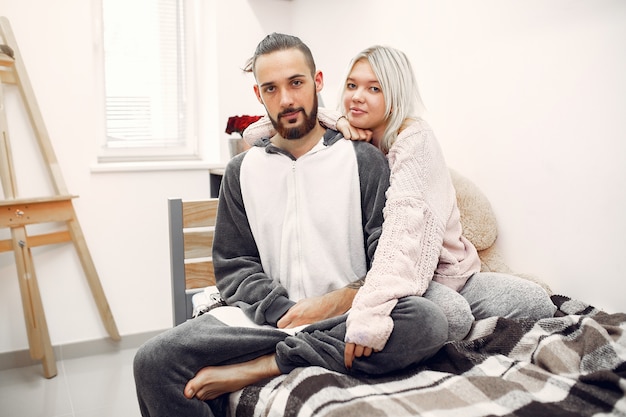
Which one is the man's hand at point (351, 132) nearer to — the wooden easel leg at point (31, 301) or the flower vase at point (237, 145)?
the flower vase at point (237, 145)

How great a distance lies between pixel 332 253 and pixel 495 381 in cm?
50

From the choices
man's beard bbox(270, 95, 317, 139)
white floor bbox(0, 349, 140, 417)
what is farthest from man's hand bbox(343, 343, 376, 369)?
white floor bbox(0, 349, 140, 417)

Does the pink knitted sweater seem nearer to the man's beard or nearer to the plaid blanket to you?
the plaid blanket

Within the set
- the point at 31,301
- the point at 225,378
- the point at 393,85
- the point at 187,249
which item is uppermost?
the point at 393,85

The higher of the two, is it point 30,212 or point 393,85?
point 393,85

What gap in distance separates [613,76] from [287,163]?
79 cm

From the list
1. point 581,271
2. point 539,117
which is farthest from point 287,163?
point 581,271

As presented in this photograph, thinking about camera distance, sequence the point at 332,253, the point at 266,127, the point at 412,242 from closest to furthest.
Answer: the point at 412,242 → the point at 332,253 → the point at 266,127

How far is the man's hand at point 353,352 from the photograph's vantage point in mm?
1037

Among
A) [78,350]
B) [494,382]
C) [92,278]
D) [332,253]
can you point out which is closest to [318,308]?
[332,253]

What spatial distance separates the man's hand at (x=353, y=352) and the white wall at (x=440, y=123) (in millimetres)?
652

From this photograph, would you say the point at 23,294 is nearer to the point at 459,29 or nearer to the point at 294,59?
the point at 294,59

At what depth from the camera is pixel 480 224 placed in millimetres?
1540

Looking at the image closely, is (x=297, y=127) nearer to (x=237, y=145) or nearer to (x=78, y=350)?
(x=237, y=145)
